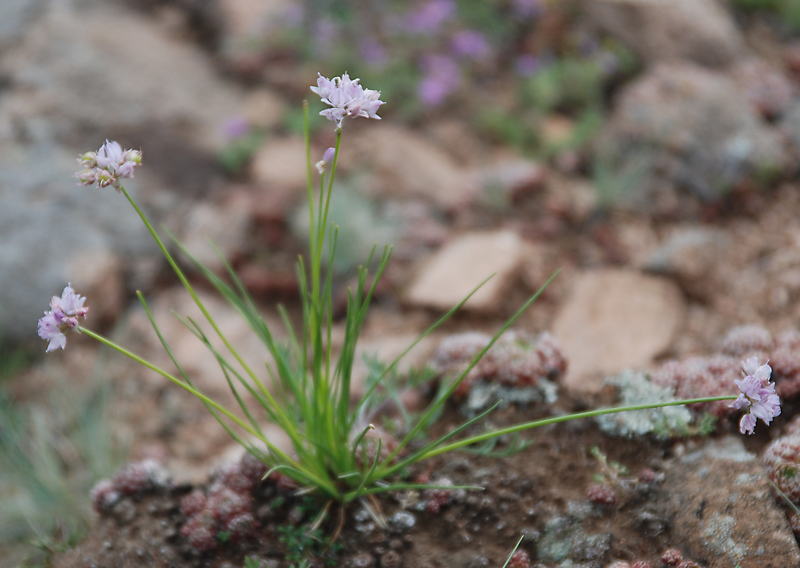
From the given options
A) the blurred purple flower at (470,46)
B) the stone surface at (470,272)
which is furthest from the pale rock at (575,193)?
the blurred purple flower at (470,46)

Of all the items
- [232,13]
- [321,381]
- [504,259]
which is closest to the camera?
[321,381]

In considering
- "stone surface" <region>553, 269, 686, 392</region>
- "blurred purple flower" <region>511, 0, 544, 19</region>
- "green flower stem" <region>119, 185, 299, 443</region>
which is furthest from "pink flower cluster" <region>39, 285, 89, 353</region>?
"blurred purple flower" <region>511, 0, 544, 19</region>

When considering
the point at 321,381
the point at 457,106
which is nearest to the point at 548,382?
the point at 321,381

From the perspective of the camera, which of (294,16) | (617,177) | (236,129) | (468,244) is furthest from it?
(294,16)

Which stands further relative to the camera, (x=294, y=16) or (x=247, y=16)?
(x=247, y=16)

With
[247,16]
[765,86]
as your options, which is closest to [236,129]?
[247,16]

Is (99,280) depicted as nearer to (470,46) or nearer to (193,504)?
(193,504)

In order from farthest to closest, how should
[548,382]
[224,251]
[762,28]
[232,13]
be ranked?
[232,13] < [762,28] < [224,251] < [548,382]

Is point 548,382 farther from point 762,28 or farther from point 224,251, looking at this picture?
point 762,28
